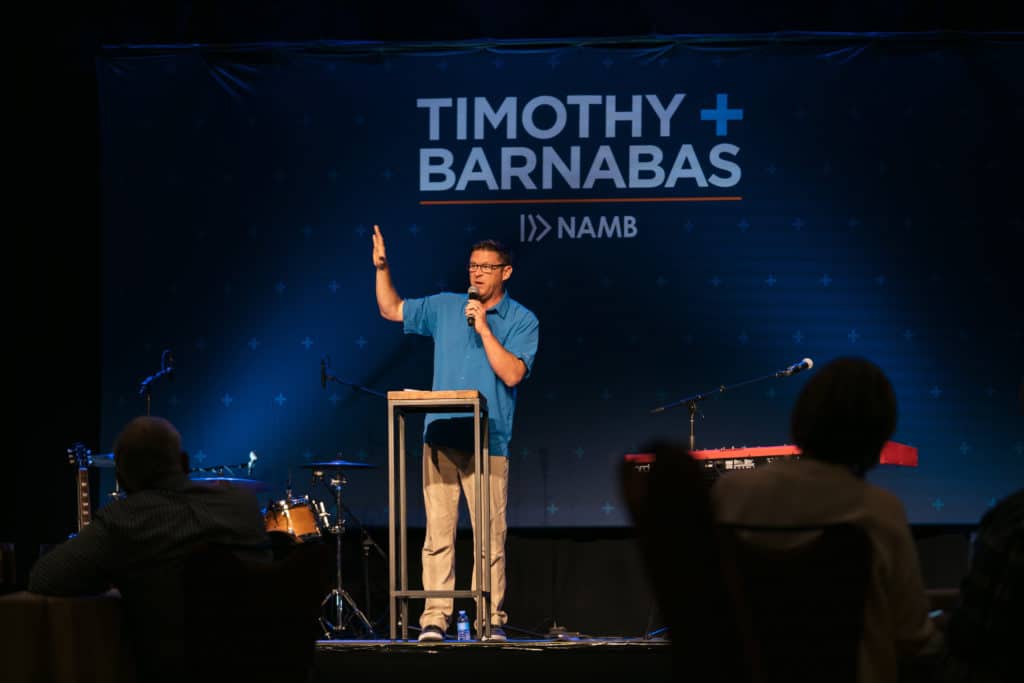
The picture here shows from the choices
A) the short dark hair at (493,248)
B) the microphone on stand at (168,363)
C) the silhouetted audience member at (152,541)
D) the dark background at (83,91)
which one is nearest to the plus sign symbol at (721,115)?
the dark background at (83,91)

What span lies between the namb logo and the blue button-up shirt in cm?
70

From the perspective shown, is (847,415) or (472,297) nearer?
(847,415)

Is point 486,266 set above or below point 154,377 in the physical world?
above

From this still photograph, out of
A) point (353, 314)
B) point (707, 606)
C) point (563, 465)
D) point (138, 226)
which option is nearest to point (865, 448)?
point (707, 606)

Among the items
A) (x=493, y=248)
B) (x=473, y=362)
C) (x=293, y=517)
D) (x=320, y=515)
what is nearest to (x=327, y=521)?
(x=320, y=515)

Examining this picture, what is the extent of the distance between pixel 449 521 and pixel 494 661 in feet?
3.31

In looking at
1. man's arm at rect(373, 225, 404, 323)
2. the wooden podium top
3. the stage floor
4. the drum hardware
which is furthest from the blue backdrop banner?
the stage floor

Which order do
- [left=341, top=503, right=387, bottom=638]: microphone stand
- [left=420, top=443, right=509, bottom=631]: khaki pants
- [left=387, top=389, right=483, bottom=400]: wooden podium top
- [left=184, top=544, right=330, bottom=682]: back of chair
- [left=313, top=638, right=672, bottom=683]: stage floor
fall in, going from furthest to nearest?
[left=341, top=503, right=387, bottom=638]: microphone stand
[left=420, top=443, right=509, bottom=631]: khaki pants
[left=387, top=389, right=483, bottom=400]: wooden podium top
[left=313, top=638, right=672, bottom=683]: stage floor
[left=184, top=544, right=330, bottom=682]: back of chair

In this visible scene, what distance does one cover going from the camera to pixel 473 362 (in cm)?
577

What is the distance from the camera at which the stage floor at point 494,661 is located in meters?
4.49

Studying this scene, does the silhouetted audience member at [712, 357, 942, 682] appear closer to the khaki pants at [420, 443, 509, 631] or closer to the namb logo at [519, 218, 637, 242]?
the khaki pants at [420, 443, 509, 631]

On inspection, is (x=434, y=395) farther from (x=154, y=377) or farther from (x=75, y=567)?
(x=75, y=567)

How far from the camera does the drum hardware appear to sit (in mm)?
5789

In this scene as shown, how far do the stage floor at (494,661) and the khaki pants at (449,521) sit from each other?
0.48 m
